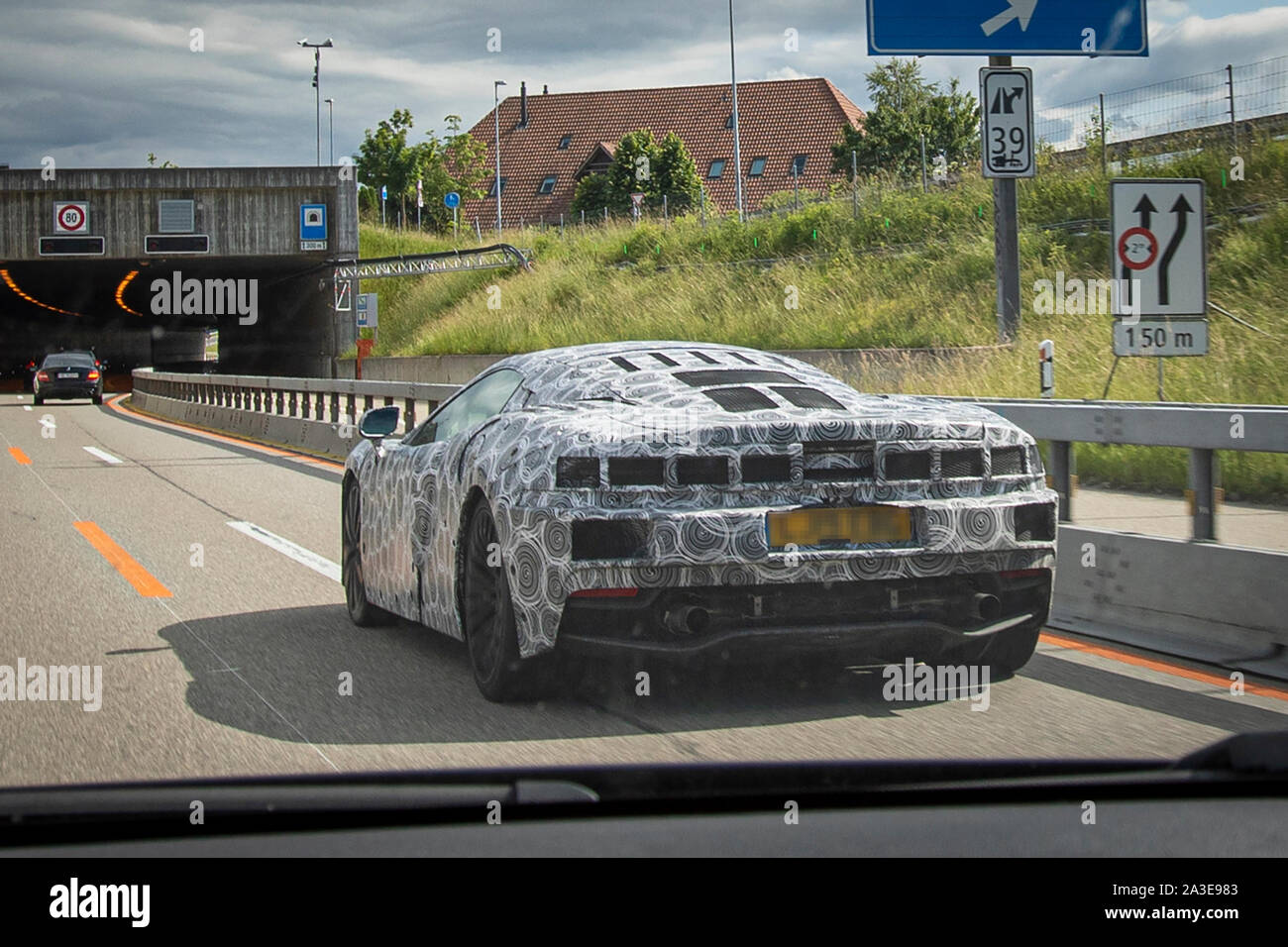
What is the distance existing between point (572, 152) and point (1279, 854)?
303 ft

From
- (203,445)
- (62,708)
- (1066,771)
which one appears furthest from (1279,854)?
(203,445)

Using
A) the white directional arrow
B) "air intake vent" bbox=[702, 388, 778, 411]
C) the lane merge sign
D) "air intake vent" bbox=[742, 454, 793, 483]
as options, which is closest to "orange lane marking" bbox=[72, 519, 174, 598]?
"air intake vent" bbox=[702, 388, 778, 411]

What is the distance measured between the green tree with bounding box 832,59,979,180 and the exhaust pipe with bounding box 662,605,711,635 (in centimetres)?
6426

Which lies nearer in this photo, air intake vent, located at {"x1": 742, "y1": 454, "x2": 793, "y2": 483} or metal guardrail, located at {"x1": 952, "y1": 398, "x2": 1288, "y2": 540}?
air intake vent, located at {"x1": 742, "y1": 454, "x2": 793, "y2": 483}

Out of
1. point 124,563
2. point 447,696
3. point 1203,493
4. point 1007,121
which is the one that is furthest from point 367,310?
point 447,696

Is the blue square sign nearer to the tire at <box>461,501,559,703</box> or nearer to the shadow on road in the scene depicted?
the shadow on road

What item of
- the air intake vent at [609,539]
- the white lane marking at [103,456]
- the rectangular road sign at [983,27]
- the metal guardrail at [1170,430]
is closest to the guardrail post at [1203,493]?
the metal guardrail at [1170,430]

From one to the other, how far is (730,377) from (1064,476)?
258 centimetres

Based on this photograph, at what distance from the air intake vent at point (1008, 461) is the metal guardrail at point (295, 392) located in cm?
666

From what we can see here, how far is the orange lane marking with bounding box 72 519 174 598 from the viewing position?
9.20 meters

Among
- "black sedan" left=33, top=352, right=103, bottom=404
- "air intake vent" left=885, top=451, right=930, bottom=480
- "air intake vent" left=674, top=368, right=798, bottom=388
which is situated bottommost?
"air intake vent" left=885, top=451, right=930, bottom=480

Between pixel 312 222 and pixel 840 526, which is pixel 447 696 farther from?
pixel 312 222

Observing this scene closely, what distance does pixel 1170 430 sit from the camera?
7.42 metres

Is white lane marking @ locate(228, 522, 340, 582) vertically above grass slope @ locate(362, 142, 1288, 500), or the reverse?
grass slope @ locate(362, 142, 1288, 500)
